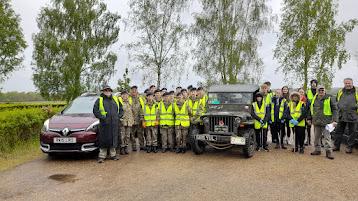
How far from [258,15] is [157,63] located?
30.8 feet

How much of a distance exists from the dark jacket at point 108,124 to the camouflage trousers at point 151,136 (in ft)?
4.14

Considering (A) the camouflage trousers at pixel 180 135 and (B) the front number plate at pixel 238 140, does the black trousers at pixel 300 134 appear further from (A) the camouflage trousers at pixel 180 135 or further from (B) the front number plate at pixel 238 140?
(A) the camouflage trousers at pixel 180 135

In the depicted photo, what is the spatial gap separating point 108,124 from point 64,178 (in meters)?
1.98

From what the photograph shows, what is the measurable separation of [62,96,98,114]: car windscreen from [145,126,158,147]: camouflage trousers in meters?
1.75

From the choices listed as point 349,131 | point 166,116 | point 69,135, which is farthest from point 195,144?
point 349,131

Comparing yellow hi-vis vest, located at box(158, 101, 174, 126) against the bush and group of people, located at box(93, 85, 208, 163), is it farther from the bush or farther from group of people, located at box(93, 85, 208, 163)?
the bush

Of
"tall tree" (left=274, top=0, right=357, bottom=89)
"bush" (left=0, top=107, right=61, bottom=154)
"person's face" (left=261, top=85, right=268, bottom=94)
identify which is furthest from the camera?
"tall tree" (left=274, top=0, right=357, bottom=89)

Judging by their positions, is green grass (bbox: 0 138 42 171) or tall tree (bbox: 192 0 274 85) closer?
green grass (bbox: 0 138 42 171)

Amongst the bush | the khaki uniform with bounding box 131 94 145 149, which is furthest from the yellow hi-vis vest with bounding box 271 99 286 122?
the bush

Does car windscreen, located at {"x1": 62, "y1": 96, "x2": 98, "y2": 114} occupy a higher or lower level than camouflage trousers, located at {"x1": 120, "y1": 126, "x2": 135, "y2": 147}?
higher

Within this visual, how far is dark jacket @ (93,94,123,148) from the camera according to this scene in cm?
861

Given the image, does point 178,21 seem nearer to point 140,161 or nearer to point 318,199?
point 140,161

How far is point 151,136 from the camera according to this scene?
1008 cm

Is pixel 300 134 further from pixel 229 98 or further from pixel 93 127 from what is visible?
pixel 93 127
